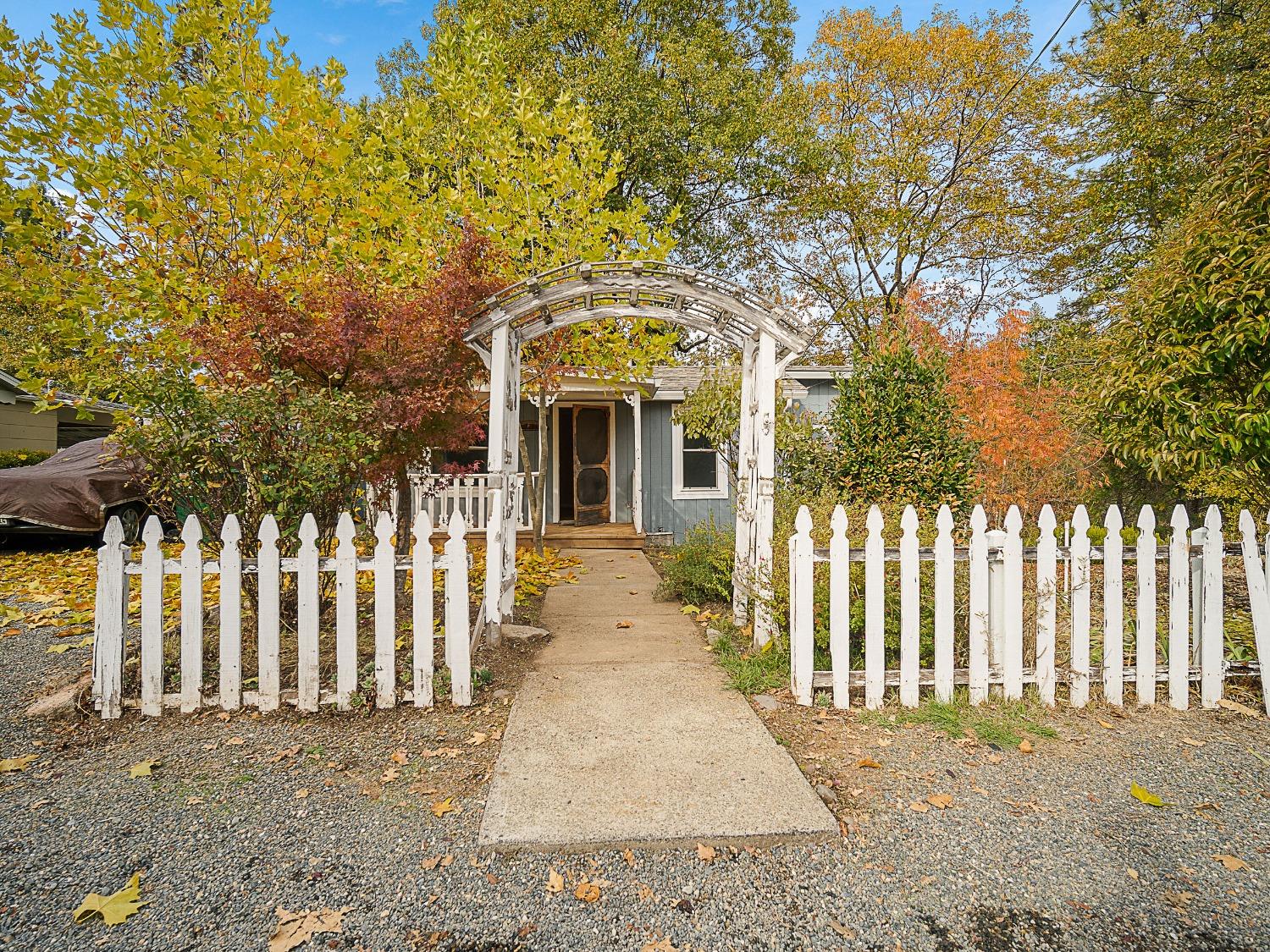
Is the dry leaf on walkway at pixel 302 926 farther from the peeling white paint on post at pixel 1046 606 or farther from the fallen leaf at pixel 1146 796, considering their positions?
the peeling white paint on post at pixel 1046 606

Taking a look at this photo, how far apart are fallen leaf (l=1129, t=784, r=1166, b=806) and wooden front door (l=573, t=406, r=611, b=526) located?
9.46 m

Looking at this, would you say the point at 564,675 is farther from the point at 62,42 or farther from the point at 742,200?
the point at 742,200

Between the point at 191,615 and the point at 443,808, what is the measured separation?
6.30ft

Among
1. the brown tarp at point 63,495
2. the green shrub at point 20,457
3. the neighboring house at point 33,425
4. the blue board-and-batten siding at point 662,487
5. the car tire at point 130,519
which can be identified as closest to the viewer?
the brown tarp at point 63,495

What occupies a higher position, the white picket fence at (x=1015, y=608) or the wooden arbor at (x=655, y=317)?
the wooden arbor at (x=655, y=317)

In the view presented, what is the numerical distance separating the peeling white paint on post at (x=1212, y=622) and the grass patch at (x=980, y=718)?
3.54 feet

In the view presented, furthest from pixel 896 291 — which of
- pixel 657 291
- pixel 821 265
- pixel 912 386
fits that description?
pixel 657 291

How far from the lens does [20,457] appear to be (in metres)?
11.5

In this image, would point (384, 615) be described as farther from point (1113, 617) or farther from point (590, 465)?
point (590, 465)

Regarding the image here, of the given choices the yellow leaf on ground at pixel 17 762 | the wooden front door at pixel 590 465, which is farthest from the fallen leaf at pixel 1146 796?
the wooden front door at pixel 590 465

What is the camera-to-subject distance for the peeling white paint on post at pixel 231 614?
11.7ft

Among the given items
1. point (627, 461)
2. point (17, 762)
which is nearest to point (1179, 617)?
point (17, 762)

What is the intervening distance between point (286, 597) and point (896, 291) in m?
18.6

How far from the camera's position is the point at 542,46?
14891 millimetres
